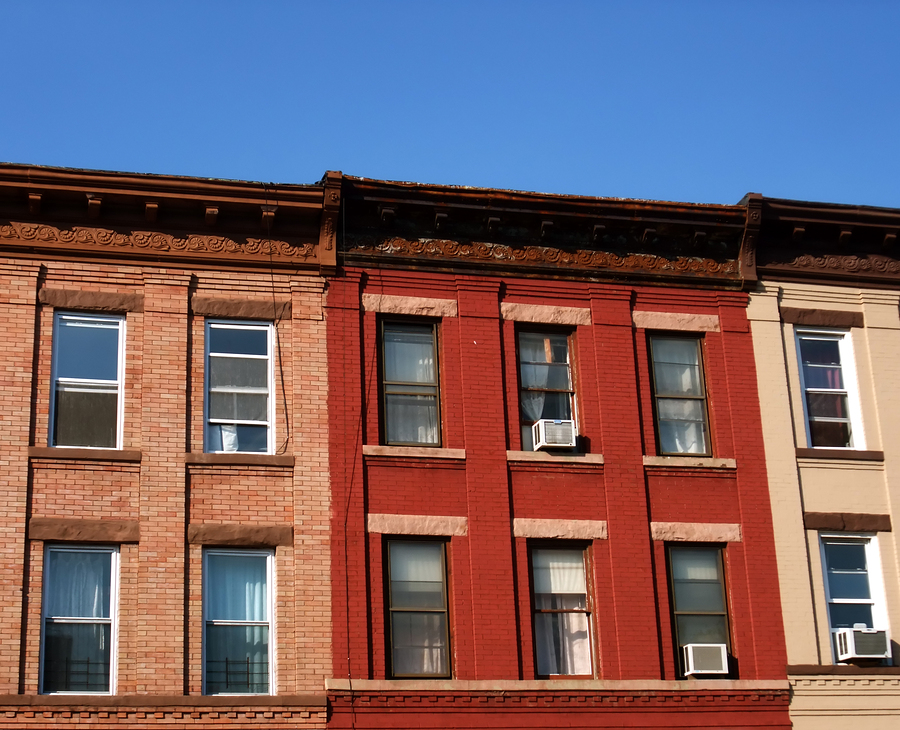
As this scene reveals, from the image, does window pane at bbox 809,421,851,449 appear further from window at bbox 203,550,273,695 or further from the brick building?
window at bbox 203,550,273,695

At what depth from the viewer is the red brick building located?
1683 cm

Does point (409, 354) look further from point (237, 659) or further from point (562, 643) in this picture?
point (237, 659)

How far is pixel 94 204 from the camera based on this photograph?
57.2 ft

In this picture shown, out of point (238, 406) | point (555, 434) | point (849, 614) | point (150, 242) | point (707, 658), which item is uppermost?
point (150, 242)

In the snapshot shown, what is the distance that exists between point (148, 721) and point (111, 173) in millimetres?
7158

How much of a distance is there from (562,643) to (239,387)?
5.56 m

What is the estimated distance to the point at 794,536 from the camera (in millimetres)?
18297

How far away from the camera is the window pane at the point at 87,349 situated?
1717cm

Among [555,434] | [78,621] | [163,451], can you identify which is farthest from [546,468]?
[78,621]

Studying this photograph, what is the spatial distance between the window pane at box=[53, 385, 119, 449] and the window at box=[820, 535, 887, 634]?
396 inches

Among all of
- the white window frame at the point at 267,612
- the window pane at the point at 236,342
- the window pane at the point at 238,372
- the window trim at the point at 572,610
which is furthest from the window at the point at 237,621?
the window trim at the point at 572,610

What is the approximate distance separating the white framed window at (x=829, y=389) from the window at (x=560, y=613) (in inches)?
167

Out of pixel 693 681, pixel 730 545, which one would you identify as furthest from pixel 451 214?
pixel 693 681

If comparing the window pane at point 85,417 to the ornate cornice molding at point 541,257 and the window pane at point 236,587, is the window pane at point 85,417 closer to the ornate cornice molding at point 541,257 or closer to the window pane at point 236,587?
the window pane at point 236,587
